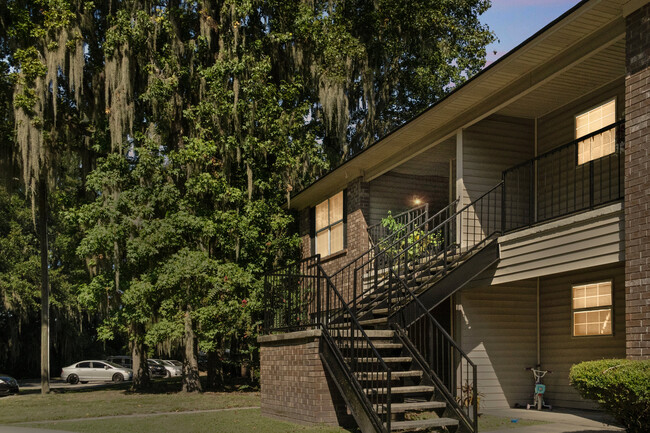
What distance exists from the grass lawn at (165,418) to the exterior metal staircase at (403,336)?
2.66 feet

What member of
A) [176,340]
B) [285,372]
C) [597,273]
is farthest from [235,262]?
[597,273]

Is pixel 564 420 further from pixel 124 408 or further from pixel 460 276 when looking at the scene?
pixel 124 408

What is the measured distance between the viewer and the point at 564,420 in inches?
422

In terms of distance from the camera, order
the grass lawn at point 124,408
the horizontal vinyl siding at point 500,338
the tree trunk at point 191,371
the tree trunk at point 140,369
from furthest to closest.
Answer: the tree trunk at point 140,369 → the tree trunk at point 191,371 → the grass lawn at point 124,408 → the horizontal vinyl siding at point 500,338

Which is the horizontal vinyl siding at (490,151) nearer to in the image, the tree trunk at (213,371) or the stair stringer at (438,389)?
the stair stringer at (438,389)

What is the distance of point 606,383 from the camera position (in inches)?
292

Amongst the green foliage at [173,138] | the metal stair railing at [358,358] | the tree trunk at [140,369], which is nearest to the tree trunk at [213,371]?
the green foliage at [173,138]

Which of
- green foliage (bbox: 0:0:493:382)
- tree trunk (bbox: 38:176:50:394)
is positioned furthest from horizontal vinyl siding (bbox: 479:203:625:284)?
tree trunk (bbox: 38:176:50:394)

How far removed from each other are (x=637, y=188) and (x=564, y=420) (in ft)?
13.1

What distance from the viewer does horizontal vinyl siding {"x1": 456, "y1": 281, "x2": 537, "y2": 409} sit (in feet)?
42.2

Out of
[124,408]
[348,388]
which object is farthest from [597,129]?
[124,408]

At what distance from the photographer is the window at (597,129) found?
1180cm

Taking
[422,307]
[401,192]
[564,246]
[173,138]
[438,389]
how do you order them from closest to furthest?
1. [438,389]
2. [422,307]
3. [564,246]
4. [401,192]
5. [173,138]

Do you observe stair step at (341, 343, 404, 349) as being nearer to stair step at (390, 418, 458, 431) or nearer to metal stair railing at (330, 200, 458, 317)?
metal stair railing at (330, 200, 458, 317)
